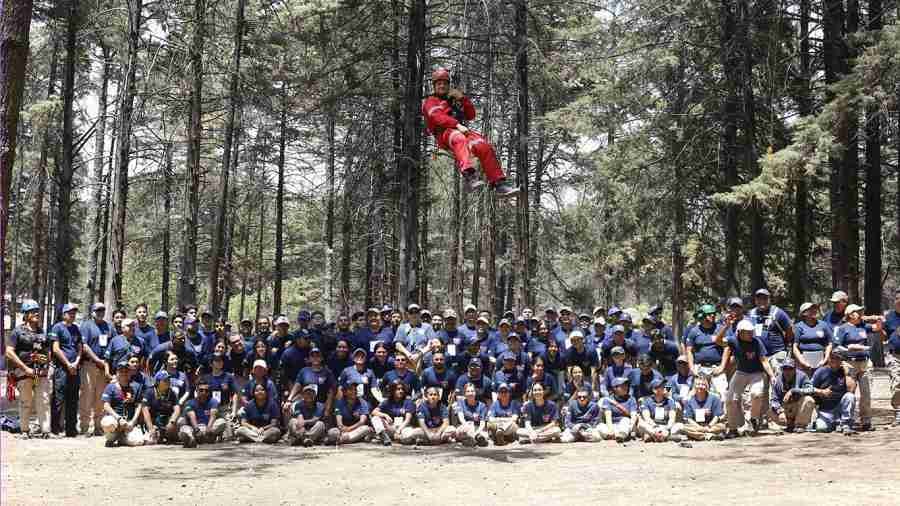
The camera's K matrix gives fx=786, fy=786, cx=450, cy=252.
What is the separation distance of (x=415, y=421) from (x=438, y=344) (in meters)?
1.06

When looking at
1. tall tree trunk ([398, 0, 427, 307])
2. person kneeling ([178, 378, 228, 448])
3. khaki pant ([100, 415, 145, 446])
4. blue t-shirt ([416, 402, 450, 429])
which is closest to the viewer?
khaki pant ([100, 415, 145, 446])

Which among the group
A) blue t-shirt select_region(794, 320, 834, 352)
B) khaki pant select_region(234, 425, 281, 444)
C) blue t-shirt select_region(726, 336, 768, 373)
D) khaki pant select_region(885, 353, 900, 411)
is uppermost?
blue t-shirt select_region(794, 320, 834, 352)

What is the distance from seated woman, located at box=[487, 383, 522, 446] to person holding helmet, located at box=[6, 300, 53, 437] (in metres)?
5.75

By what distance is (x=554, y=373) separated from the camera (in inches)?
432

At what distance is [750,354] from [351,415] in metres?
5.15

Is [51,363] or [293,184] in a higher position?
[293,184]

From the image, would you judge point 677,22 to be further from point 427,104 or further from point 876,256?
point 427,104

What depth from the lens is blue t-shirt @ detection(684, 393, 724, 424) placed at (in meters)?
10.2

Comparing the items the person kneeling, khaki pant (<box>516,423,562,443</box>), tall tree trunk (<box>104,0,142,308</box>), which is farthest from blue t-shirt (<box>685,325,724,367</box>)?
tall tree trunk (<box>104,0,142,308</box>)

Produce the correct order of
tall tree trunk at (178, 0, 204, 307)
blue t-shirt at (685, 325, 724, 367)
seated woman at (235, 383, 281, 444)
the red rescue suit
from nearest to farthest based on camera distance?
the red rescue suit, seated woman at (235, 383, 281, 444), blue t-shirt at (685, 325, 724, 367), tall tree trunk at (178, 0, 204, 307)

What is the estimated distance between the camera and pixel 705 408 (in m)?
10.2

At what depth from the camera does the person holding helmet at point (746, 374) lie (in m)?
9.86

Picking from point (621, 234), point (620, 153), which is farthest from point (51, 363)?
point (621, 234)

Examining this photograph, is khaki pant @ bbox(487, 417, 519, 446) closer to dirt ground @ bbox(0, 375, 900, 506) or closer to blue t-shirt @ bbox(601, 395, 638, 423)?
dirt ground @ bbox(0, 375, 900, 506)
